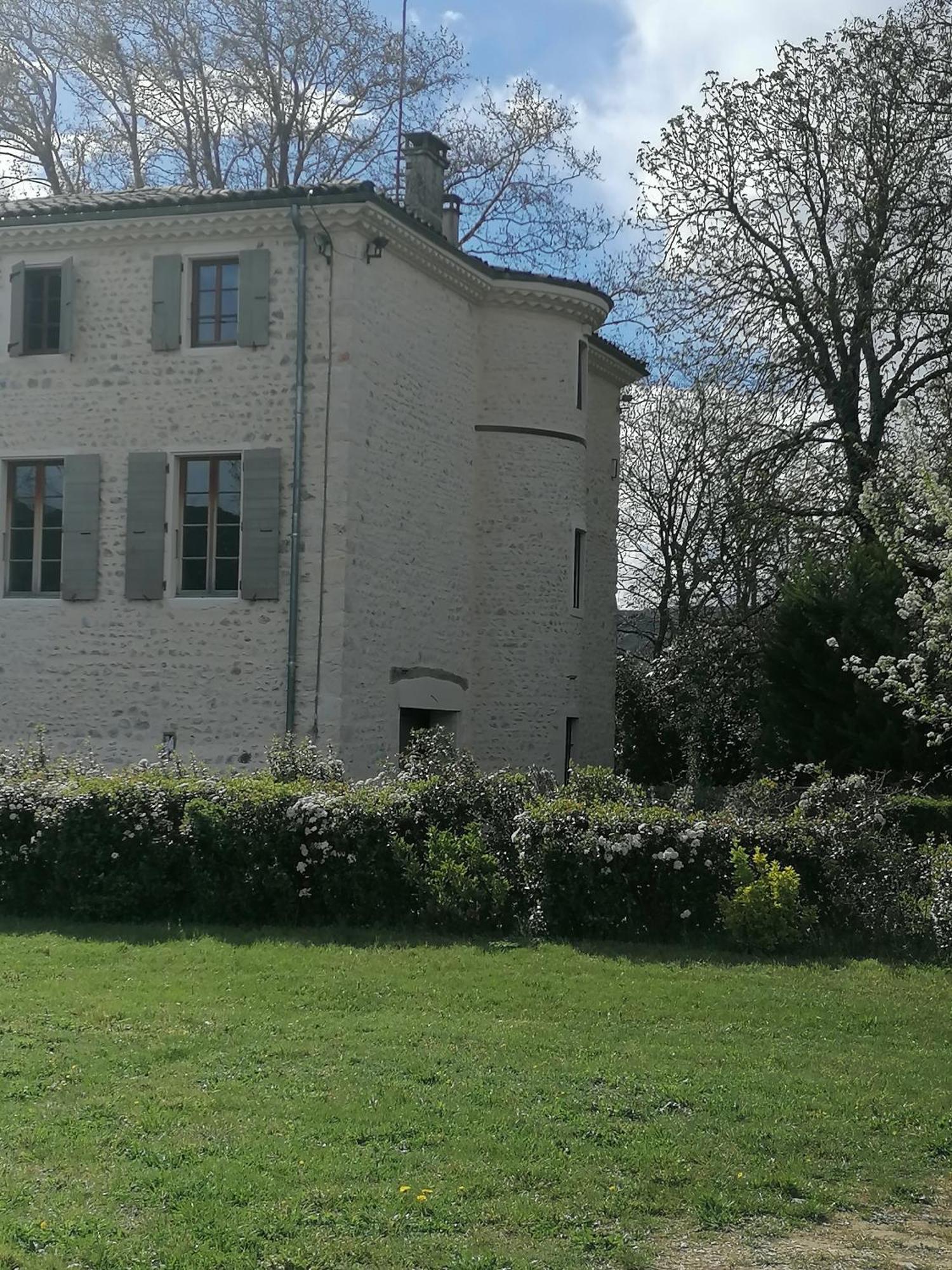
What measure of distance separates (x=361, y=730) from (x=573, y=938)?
7.68m

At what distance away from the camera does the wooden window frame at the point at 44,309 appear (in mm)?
19406

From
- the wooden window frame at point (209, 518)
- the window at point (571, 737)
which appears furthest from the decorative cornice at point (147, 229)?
the window at point (571, 737)

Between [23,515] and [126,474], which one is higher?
[126,474]

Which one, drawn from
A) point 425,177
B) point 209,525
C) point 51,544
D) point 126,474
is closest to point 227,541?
point 209,525

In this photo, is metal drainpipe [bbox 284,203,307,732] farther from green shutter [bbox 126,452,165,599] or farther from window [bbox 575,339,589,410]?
window [bbox 575,339,589,410]

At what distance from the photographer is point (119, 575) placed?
18.9 metres

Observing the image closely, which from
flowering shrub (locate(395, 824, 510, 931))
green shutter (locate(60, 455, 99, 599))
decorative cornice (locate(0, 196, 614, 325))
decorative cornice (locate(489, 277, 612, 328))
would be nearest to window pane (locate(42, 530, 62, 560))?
green shutter (locate(60, 455, 99, 599))

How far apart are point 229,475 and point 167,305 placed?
2.48m

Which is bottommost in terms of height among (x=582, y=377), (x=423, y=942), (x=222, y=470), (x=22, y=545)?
(x=423, y=942)

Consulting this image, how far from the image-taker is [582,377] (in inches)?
944

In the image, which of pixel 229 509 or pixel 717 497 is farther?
pixel 717 497

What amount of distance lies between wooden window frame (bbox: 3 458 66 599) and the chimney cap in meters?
8.42

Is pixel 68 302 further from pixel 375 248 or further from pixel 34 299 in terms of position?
pixel 375 248

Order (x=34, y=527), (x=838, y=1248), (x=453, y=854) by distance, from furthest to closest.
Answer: (x=34, y=527) < (x=453, y=854) < (x=838, y=1248)
